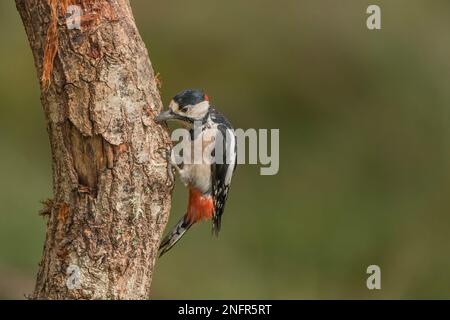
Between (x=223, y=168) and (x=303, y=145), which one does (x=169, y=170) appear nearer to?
(x=223, y=168)

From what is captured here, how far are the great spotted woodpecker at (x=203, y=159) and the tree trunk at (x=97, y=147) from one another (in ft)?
1.13

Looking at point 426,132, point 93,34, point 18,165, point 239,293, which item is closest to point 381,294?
point 239,293

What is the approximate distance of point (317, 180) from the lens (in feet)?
28.0

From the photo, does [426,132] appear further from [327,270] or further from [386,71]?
[327,270]

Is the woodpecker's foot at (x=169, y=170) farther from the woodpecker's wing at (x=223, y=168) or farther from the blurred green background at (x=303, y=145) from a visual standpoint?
the blurred green background at (x=303, y=145)

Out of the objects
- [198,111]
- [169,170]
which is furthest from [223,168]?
[169,170]

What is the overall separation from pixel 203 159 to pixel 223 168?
0.18 metres

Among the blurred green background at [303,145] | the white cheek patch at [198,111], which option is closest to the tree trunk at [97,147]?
the white cheek patch at [198,111]

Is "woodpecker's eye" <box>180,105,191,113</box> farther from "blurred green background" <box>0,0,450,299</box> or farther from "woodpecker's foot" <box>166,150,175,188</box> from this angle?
"blurred green background" <box>0,0,450,299</box>

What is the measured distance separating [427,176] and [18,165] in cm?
430

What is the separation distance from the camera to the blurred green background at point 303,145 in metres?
7.47

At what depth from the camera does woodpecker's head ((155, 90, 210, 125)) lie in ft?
12.8

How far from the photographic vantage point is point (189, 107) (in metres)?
4.02

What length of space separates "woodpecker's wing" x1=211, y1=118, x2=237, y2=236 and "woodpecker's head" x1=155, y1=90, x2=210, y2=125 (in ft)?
0.49
